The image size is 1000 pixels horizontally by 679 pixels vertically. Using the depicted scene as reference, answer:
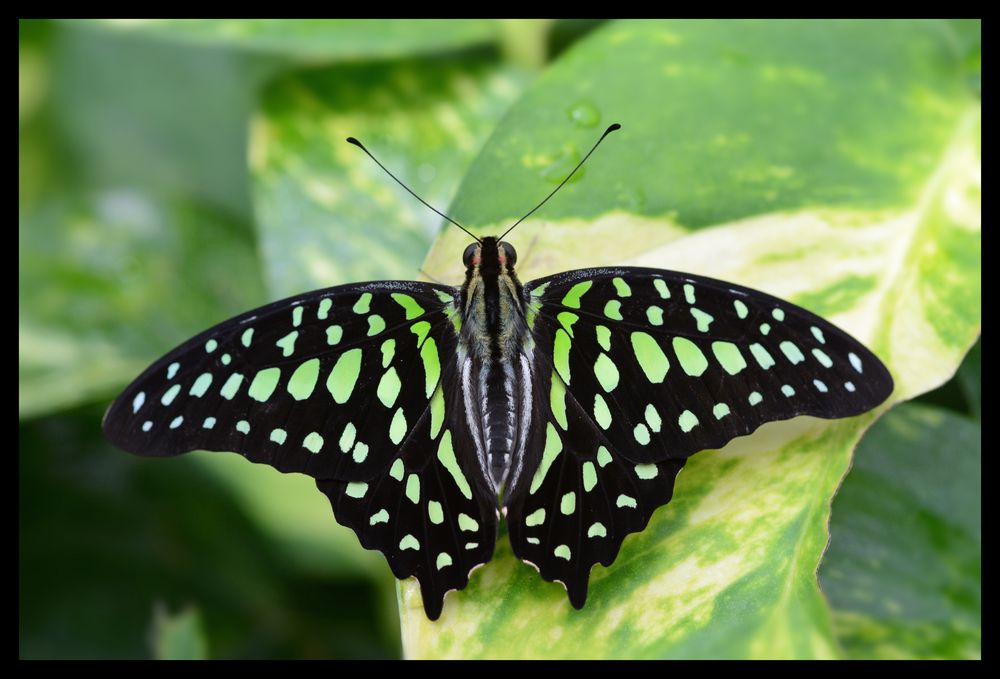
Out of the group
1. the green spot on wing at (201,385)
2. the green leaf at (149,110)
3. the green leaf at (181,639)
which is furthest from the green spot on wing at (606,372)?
the green leaf at (149,110)

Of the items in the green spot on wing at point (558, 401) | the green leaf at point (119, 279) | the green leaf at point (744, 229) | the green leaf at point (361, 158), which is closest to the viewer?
the green leaf at point (744, 229)

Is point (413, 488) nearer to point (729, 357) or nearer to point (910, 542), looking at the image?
point (729, 357)

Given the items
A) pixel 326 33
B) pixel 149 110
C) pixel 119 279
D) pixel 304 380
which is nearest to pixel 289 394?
pixel 304 380

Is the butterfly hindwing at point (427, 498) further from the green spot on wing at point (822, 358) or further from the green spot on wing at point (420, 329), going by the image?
the green spot on wing at point (822, 358)

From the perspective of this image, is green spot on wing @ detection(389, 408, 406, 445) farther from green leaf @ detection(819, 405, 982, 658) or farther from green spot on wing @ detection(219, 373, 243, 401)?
green leaf @ detection(819, 405, 982, 658)

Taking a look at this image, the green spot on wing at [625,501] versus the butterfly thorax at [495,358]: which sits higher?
the butterfly thorax at [495,358]

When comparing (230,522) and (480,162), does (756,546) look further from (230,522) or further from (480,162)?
(230,522)

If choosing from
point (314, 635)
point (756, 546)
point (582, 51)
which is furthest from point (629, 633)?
point (314, 635)
